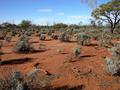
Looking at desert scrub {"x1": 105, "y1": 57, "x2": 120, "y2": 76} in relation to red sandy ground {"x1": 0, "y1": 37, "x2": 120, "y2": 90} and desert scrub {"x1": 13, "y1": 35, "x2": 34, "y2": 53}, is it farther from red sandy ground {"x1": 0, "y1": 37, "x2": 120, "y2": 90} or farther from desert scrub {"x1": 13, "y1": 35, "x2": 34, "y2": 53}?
desert scrub {"x1": 13, "y1": 35, "x2": 34, "y2": 53}

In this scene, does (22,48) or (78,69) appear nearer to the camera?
(78,69)

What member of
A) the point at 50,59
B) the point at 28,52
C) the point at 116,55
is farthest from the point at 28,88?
the point at 28,52

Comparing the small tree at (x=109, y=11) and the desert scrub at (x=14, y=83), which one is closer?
the desert scrub at (x=14, y=83)

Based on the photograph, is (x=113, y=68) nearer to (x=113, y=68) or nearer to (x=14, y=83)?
(x=113, y=68)

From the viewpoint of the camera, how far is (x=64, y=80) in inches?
360

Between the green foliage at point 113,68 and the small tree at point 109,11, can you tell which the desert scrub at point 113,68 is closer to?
the green foliage at point 113,68

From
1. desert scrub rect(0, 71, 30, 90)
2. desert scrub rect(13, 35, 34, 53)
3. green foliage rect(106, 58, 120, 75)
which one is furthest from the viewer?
desert scrub rect(13, 35, 34, 53)

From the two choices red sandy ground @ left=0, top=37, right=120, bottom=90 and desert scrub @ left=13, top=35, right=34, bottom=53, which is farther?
desert scrub @ left=13, top=35, right=34, bottom=53

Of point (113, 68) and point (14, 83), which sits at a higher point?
point (113, 68)

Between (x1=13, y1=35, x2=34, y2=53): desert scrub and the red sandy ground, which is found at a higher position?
(x1=13, y1=35, x2=34, y2=53): desert scrub

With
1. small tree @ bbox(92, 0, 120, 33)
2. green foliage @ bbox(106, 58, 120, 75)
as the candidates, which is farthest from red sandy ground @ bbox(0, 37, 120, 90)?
small tree @ bbox(92, 0, 120, 33)

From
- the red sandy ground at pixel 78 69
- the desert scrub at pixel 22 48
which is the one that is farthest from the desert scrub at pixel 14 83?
the desert scrub at pixel 22 48

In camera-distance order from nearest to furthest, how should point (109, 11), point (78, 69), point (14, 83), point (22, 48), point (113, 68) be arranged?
point (14, 83), point (113, 68), point (78, 69), point (22, 48), point (109, 11)

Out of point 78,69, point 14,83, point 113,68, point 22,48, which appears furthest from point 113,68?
point 22,48
